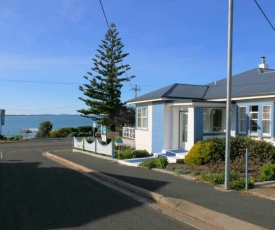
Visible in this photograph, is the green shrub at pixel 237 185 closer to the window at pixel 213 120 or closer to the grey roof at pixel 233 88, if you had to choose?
the grey roof at pixel 233 88

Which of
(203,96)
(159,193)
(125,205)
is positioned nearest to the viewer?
(125,205)

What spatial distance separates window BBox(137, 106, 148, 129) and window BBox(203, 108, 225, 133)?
5.09m

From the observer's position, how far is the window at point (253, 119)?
17062mm

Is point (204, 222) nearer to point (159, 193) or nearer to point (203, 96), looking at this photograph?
point (159, 193)

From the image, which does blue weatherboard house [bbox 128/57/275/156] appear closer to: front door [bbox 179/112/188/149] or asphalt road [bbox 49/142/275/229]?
front door [bbox 179/112/188/149]

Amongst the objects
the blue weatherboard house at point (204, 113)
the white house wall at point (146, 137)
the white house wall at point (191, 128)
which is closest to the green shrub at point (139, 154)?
the blue weatherboard house at point (204, 113)

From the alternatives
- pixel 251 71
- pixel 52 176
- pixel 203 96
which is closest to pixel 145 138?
A: pixel 203 96

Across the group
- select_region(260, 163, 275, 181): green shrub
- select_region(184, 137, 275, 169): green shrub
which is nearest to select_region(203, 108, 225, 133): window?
select_region(184, 137, 275, 169): green shrub

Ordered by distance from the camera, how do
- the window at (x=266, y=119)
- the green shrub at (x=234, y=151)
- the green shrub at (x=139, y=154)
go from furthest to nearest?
the green shrub at (x=139, y=154)
the window at (x=266, y=119)
the green shrub at (x=234, y=151)

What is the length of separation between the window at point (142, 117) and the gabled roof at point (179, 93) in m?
0.66

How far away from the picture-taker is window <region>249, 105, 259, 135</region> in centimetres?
1706

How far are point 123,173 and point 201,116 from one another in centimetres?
614

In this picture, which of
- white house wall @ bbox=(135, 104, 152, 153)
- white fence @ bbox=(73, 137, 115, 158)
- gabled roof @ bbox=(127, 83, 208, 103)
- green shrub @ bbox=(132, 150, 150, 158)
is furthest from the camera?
white house wall @ bbox=(135, 104, 152, 153)

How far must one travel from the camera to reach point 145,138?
22500 millimetres
